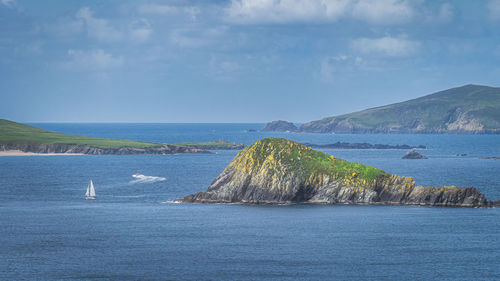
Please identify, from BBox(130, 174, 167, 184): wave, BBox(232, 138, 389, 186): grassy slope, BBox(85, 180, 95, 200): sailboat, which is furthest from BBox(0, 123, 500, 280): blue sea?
BBox(130, 174, 167, 184): wave

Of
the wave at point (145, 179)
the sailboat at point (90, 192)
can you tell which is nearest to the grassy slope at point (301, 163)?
the sailboat at point (90, 192)

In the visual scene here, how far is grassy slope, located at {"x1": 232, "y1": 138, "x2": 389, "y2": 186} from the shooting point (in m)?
119

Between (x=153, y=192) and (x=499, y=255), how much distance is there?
7723 cm

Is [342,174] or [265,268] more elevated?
[342,174]

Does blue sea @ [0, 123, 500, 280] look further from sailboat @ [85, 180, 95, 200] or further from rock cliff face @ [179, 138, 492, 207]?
rock cliff face @ [179, 138, 492, 207]

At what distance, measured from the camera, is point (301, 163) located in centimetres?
12056

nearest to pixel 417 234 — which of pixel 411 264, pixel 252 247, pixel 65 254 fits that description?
pixel 411 264

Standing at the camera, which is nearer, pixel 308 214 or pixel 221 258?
pixel 221 258

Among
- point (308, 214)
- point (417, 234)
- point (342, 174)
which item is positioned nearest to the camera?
point (417, 234)

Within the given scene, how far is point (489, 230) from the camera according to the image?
93.7 m

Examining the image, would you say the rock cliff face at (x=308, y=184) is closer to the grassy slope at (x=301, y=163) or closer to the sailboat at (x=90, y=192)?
the grassy slope at (x=301, y=163)

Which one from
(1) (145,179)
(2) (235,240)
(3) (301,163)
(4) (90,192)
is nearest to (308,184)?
(3) (301,163)

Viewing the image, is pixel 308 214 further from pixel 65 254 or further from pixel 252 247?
pixel 65 254

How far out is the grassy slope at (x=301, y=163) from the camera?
119 m
